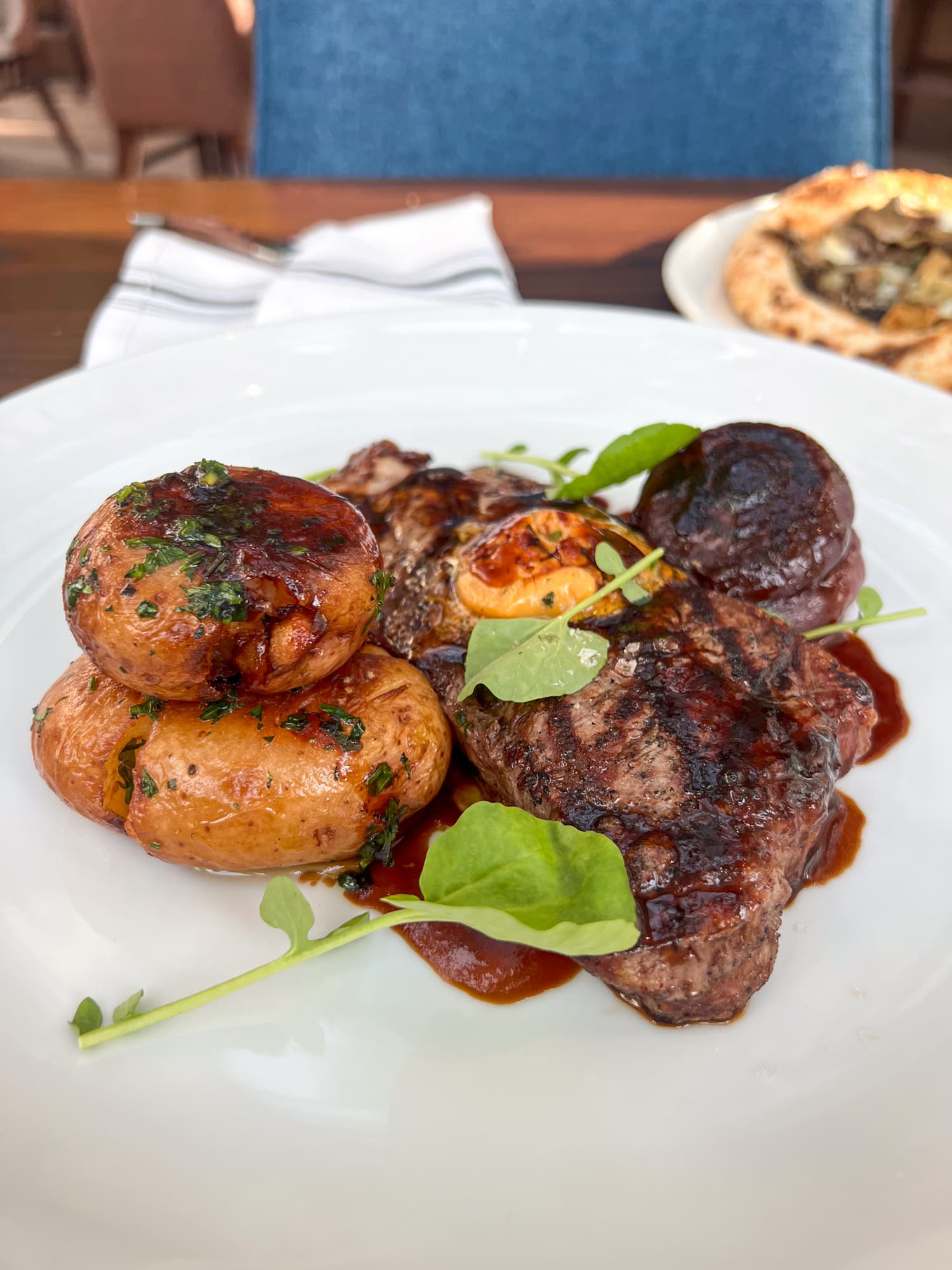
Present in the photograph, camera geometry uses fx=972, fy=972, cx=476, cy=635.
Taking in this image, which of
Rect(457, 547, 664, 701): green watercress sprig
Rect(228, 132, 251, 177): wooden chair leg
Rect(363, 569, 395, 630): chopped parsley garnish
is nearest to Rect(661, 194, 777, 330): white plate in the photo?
Rect(457, 547, 664, 701): green watercress sprig

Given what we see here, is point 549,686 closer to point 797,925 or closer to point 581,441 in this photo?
point 797,925

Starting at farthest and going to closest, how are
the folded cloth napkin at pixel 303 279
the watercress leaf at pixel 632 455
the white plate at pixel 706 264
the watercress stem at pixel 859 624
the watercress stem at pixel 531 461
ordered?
the white plate at pixel 706 264
the folded cloth napkin at pixel 303 279
the watercress stem at pixel 531 461
the watercress leaf at pixel 632 455
the watercress stem at pixel 859 624

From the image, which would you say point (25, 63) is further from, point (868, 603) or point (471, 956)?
point (471, 956)

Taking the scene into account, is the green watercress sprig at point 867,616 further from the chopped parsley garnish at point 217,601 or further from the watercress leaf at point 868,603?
the chopped parsley garnish at point 217,601

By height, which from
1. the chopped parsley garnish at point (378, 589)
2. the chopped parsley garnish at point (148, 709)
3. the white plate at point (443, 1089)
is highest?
the chopped parsley garnish at point (378, 589)

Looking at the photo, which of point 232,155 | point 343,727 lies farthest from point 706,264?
point 232,155

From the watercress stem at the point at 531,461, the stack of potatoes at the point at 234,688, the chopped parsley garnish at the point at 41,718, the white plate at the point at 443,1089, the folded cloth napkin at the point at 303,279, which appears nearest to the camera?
the white plate at the point at 443,1089

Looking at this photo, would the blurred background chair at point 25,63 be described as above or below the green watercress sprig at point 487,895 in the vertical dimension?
above

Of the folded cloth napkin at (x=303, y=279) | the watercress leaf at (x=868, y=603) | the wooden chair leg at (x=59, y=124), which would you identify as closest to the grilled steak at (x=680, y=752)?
the watercress leaf at (x=868, y=603)
